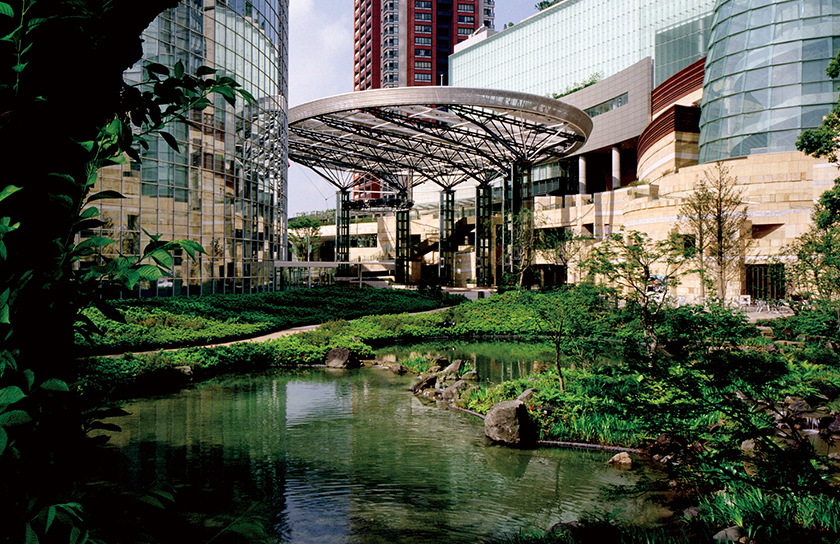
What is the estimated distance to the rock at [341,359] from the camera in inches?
718

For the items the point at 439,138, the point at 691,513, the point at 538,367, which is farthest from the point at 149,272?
the point at 439,138

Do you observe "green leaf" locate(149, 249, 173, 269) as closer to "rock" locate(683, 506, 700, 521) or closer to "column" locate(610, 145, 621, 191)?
"rock" locate(683, 506, 700, 521)

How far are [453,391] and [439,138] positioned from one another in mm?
34786

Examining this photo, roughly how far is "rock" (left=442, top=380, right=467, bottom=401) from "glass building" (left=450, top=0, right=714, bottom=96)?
5502cm

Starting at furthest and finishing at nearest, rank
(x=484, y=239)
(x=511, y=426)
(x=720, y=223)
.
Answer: (x=484, y=239)
(x=720, y=223)
(x=511, y=426)

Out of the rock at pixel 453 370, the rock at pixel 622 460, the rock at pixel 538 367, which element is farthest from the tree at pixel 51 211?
the rock at pixel 538 367

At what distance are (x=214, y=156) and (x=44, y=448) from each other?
98.3 feet

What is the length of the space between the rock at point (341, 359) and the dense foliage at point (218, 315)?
486cm

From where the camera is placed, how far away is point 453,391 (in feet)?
45.0

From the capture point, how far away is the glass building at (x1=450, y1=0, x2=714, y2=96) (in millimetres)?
57750

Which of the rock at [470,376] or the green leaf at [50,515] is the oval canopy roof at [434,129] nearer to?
the rock at [470,376]

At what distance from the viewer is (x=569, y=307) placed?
45.7 feet

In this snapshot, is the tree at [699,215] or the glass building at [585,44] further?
the glass building at [585,44]

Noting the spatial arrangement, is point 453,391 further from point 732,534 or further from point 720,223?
point 720,223
